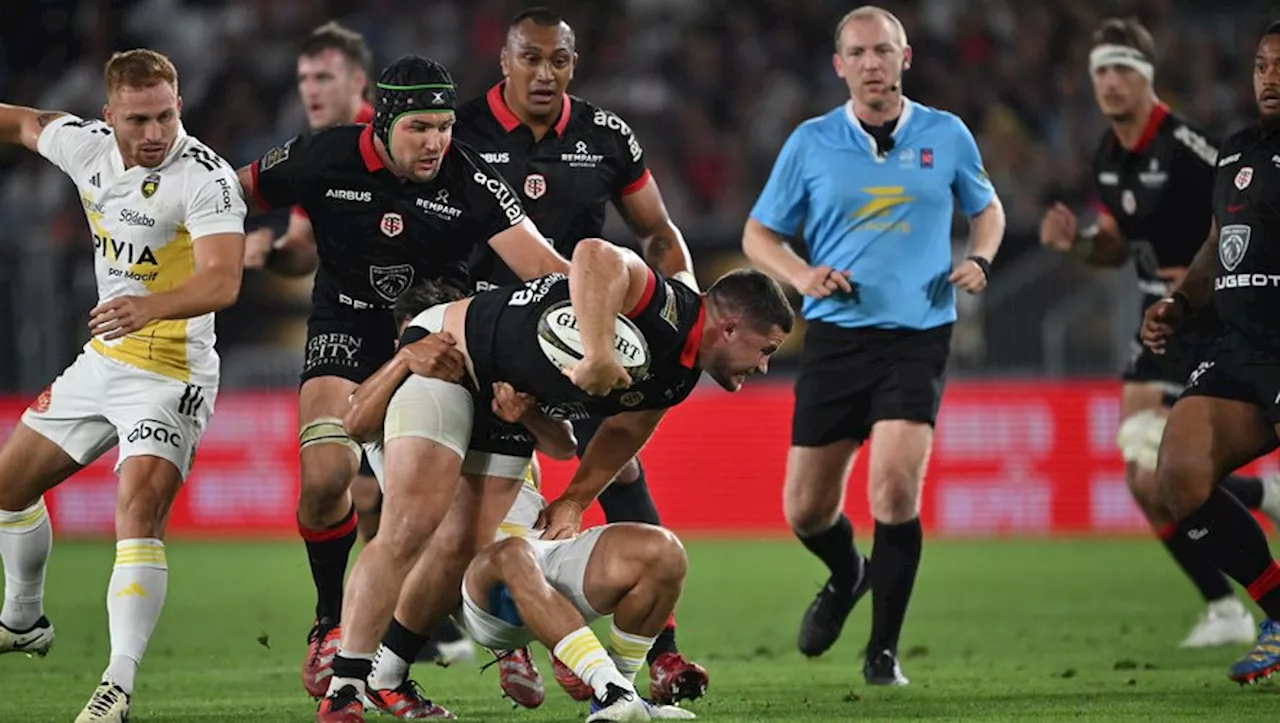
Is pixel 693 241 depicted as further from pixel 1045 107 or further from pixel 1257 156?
pixel 1257 156

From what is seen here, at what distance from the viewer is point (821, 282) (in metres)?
9.00

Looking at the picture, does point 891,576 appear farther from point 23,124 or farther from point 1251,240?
point 23,124

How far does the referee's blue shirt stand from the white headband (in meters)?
1.74

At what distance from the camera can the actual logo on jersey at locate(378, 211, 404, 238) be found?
27.3ft

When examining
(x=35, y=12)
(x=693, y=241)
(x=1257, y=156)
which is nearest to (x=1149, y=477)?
(x=1257, y=156)

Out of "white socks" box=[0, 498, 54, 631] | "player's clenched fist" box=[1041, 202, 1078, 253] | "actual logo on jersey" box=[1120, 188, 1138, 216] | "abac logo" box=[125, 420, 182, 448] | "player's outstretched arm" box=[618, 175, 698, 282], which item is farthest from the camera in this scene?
"actual logo on jersey" box=[1120, 188, 1138, 216]

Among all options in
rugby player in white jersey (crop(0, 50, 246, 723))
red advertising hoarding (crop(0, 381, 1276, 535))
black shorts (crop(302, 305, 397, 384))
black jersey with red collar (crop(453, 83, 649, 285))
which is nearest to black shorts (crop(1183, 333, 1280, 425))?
black jersey with red collar (crop(453, 83, 649, 285))

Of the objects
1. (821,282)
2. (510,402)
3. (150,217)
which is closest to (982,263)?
(821,282)

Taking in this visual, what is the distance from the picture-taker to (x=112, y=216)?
24.9ft

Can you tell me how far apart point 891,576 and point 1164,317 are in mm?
1752

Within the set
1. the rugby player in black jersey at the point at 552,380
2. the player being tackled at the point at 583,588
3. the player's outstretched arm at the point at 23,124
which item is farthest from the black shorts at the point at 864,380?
the player's outstretched arm at the point at 23,124

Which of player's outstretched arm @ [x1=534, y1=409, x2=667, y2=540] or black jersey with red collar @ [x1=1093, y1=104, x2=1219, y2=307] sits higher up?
black jersey with red collar @ [x1=1093, y1=104, x2=1219, y2=307]

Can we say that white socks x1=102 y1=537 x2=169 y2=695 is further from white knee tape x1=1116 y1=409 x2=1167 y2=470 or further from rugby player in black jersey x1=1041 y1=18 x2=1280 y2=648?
white knee tape x1=1116 y1=409 x2=1167 y2=470

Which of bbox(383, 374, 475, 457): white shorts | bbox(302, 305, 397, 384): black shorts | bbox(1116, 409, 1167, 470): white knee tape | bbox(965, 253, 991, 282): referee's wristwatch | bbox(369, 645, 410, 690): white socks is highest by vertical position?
bbox(965, 253, 991, 282): referee's wristwatch
